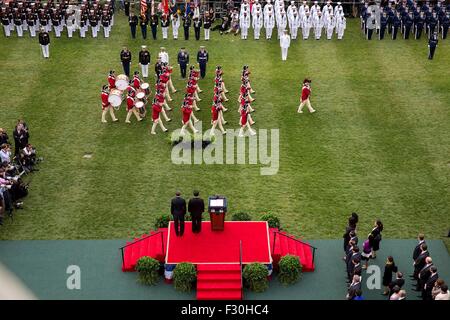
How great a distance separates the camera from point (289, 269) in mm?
14055

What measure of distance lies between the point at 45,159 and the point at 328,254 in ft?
31.3

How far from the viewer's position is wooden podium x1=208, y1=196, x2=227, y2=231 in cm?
1483

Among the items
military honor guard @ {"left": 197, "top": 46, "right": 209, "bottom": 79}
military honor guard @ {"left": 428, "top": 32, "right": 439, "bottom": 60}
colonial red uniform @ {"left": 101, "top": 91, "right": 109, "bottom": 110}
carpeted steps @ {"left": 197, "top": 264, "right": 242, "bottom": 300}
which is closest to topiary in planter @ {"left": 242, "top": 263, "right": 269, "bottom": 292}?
carpeted steps @ {"left": 197, "top": 264, "right": 242, "bottom": 300}

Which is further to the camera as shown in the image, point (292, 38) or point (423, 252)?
point (292, 38)

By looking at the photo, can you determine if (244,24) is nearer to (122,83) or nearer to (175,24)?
(175,24)

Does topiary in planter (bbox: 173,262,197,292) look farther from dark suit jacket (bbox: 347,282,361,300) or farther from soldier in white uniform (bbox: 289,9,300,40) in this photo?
soldier in white uniform (bbox: 289,9,300,40)

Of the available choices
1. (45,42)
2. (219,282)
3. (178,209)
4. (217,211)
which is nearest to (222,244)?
(217,211)

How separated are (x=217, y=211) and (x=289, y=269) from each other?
217cm

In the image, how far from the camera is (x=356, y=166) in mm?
19375

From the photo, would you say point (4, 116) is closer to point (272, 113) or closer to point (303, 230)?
point (272, 113)

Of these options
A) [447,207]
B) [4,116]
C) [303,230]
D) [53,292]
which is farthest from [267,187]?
[4,116]

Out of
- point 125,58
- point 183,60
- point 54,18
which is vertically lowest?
point 183,60

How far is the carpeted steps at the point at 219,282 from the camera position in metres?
13.8

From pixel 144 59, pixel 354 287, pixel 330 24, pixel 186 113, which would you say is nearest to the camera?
pixel 354 287
